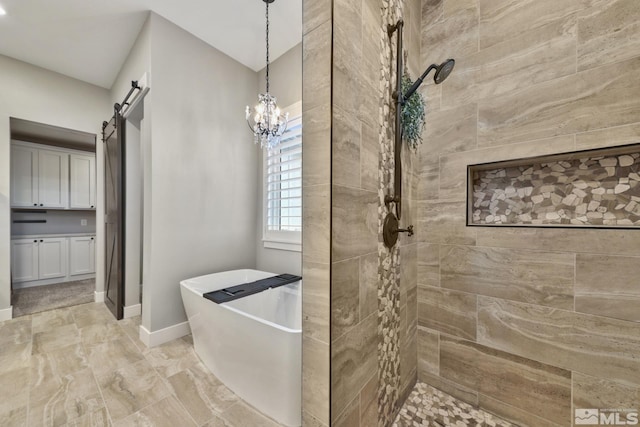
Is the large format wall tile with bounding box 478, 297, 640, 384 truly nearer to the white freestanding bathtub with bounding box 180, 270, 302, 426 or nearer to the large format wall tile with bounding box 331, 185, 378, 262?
the large format wall tile with bounding box 331, 185, 378, 262

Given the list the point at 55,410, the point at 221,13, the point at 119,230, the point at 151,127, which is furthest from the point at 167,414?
the point at 221,13

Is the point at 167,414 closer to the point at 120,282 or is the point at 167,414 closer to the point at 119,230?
the point at 120,282

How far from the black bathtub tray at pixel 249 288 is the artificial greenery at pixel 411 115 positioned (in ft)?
4.57

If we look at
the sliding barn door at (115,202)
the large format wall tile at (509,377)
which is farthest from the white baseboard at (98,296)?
the large format wall tile at (509,377)

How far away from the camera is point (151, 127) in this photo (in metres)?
1.80

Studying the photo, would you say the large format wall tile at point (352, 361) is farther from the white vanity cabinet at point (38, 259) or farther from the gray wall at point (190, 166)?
the white vanity cabinet at point (38, 259)

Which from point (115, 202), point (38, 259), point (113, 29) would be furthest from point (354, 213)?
point (115, 202)

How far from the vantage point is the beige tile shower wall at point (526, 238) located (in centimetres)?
104

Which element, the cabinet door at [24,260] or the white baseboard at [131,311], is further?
the white baseboard at [131,311]

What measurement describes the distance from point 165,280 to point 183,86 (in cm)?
175

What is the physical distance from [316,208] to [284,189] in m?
0.91

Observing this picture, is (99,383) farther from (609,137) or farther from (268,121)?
(609,137)

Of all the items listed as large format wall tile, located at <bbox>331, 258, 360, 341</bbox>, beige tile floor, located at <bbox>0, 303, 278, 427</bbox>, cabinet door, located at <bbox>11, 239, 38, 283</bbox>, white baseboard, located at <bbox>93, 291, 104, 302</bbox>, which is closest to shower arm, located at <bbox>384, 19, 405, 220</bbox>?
large format wall tile, located at <bbox>331, 258, 360, 341</bbox>

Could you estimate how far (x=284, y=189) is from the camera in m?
1.62
